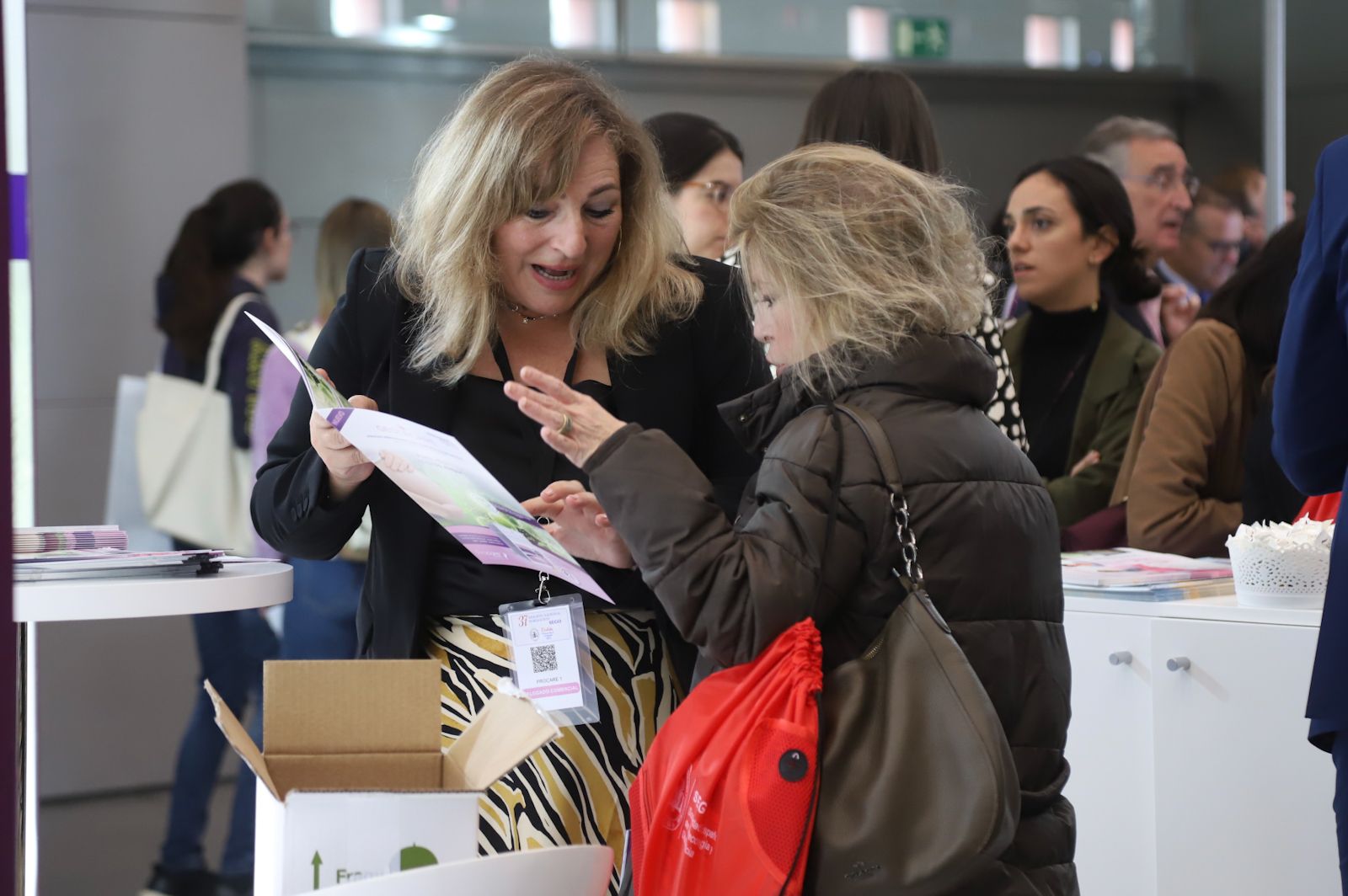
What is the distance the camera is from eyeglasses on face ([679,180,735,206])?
3488 millimetres

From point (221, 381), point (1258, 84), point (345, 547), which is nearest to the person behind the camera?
point (345, 547)

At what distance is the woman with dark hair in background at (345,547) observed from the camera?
3.97m

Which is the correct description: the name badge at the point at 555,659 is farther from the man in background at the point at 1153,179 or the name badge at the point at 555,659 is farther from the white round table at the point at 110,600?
the man in background at the point at 1153,179

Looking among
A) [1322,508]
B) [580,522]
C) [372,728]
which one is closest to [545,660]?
[580,522]

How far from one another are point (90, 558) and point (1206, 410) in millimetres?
2142

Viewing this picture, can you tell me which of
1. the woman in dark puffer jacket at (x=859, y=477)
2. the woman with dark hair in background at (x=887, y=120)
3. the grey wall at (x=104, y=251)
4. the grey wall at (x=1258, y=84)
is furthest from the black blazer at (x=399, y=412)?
the grey wall at (x=1258, y=84)

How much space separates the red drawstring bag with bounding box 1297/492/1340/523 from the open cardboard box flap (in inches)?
66.5

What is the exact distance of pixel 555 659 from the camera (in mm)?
1750

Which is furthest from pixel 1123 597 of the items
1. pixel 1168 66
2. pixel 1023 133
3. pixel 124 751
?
pixel 1168 66

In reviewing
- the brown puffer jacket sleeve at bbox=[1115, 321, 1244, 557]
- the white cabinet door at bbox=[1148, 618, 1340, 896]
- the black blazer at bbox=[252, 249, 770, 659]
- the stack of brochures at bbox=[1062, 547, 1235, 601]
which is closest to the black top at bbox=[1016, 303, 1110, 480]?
the brown puffer jacket sleeve at bbox=[1115, 321, 1244, 557]

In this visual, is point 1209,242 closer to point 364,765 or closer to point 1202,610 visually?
point 1202,610

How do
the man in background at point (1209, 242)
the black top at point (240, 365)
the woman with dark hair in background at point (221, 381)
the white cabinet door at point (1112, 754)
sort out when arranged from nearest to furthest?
the white cabinet door at point (1112, 754)
the woman with dark hair in background at point (221, 381)
the black top at point (240, 365)
the man in background at point (1209, 242)

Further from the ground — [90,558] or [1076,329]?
[1076,329]

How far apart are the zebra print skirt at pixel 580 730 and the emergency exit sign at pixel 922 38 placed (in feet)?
17.1
